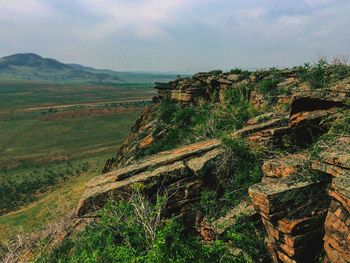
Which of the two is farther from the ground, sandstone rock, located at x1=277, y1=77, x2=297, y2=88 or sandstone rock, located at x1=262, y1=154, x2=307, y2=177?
sandstone rock, located at x1=277, y1=77, x2=297, y2=88

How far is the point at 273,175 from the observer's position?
1216 cm

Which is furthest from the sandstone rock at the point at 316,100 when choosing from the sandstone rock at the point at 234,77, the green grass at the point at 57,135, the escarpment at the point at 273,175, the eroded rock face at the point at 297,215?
the green grass at the point at 57,135

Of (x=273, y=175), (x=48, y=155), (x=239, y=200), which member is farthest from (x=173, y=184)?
(x=48, y=155)

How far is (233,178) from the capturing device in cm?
1605

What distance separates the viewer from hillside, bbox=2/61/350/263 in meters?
10.5

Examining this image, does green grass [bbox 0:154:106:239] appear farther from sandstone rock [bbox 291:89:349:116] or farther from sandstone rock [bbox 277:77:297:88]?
sandstone rock [bbox 291:89:349:116]

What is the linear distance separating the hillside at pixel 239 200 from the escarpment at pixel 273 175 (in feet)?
0.13

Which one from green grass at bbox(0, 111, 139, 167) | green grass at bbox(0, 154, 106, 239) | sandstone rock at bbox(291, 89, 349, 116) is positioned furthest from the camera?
green grass at bbox(0, 111, 139, 167)

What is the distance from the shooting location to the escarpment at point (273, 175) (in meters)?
10.4

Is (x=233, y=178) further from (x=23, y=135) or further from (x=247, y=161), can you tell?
(x=23, y=135)

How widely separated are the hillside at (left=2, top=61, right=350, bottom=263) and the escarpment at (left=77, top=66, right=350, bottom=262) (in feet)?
0.13

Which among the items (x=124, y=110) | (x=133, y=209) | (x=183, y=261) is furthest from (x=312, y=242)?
(x=124, y=110)

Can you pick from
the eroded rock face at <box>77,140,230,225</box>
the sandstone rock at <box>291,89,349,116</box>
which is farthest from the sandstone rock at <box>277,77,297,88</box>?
the eroded rock face at <box>77,140,230,225</box>

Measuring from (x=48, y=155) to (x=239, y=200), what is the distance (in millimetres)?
73019
